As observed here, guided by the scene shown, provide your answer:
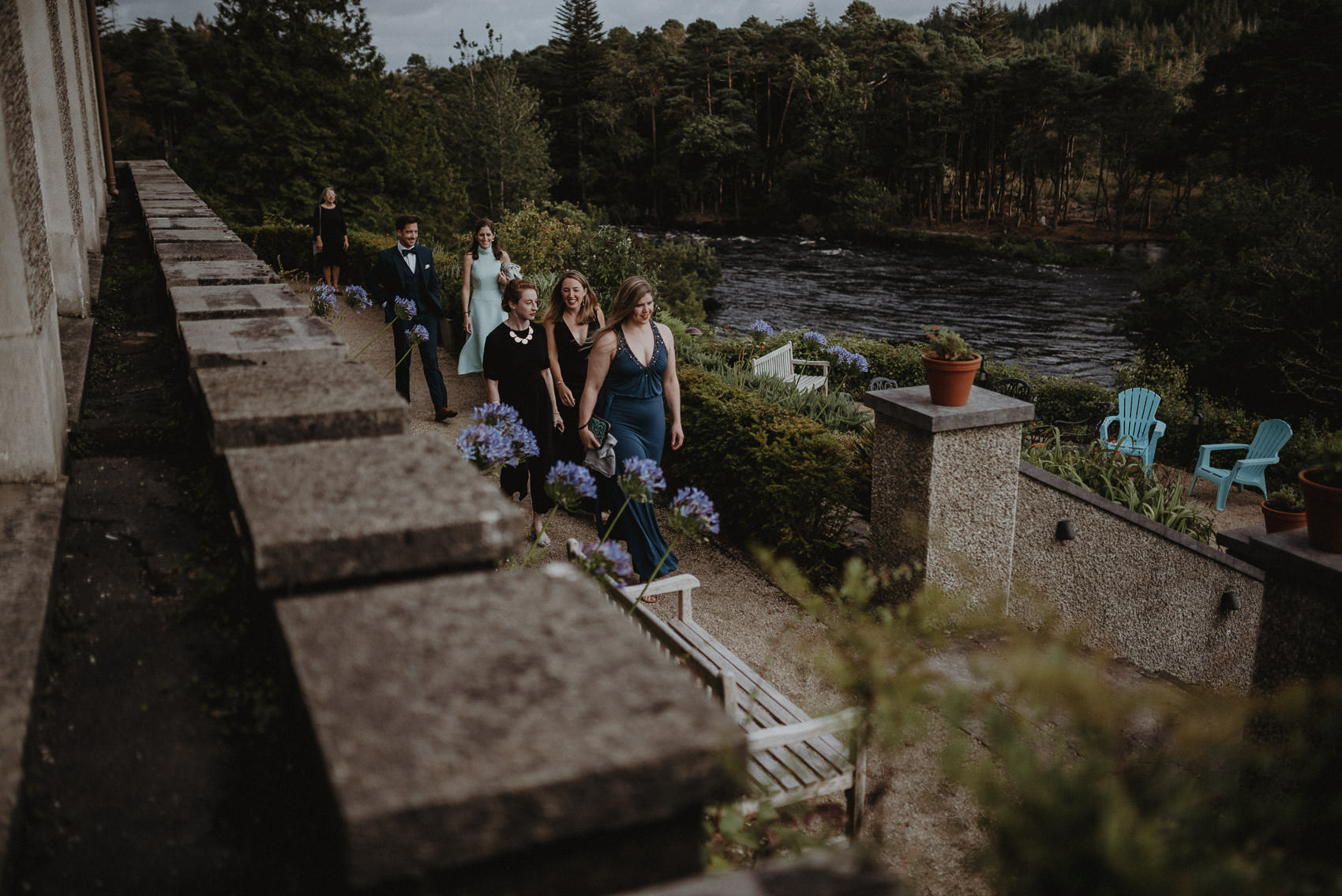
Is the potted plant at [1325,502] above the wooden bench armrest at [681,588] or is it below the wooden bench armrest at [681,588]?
above

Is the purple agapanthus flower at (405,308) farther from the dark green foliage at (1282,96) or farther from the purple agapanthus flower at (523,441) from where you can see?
the dark green foliage at (1282,96)

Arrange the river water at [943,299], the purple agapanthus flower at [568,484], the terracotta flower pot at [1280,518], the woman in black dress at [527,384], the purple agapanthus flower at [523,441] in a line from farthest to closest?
the river water at [943,299]
the terracotta flower pot at [1280,518]
the woman in black dress at [527,384]
the purple agapanthus flower at [523,441]
the purple agapanthus flower at [568,484]

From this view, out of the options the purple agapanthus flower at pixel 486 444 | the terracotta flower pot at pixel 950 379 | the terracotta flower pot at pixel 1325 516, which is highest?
the purple agapanthus flower at pixel 486 444

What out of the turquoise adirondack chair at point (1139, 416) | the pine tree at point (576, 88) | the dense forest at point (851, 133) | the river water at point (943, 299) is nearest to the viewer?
the turquoise adirondack chair at point (1139, 416)

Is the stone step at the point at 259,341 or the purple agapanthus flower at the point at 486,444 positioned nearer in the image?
the stone step at the point at 259,341

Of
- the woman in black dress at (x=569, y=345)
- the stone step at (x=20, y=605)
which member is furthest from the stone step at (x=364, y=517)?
the woman in black dress at (x=569, y=345)

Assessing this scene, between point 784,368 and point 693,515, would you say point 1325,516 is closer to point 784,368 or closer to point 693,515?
point 693,515

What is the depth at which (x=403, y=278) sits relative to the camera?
321 inches

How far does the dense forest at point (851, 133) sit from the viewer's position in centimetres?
2400

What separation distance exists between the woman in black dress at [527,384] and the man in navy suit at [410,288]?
5.75 ft

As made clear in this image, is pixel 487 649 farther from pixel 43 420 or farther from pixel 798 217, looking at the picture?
pixel 798 217

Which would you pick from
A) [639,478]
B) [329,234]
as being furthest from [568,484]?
[329,234]

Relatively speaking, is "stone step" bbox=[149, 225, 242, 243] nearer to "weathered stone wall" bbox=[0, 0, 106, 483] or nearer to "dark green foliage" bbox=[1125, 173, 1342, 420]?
"weathered stone wall" bbox=[0, 0, 106, 483]

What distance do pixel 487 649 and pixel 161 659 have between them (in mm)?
877
